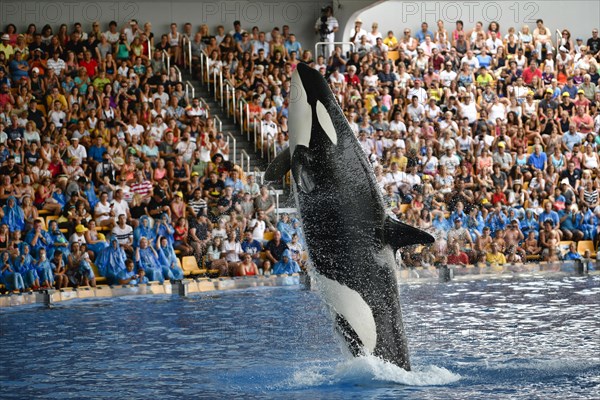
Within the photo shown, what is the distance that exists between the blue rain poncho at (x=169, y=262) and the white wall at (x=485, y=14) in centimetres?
1112

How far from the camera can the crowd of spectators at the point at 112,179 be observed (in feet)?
62.0

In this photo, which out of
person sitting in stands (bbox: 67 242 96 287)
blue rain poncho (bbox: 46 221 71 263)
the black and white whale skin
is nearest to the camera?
the black and white whale skin

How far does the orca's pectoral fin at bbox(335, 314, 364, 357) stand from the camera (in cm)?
984

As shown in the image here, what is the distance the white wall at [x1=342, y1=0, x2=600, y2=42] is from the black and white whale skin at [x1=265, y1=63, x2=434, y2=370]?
19.4 meters

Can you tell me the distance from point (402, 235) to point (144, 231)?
10.9 meters

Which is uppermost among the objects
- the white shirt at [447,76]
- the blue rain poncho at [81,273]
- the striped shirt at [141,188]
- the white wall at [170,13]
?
the white wall at [170,13]

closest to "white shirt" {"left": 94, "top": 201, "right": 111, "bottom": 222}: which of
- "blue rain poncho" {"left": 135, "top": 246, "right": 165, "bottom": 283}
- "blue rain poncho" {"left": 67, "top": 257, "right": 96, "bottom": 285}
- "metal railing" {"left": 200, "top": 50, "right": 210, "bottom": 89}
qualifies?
"blue rain poncho" {"left": 135, "top": 246, "right": 165, "bottom": 283}

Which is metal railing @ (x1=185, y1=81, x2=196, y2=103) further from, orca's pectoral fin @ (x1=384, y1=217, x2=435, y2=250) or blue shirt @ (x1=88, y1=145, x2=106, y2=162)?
orca's pectoral fin @ (x1=384, y1=217, x2=435, y2=250)

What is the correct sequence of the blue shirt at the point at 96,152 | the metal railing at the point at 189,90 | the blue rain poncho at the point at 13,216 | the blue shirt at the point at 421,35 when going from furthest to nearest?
the blue shirt at the point at 421,35
the metal railing at the point at 189,90
the blue shirt at the point at 96,152
the blue rain poncho at the point at 13,216

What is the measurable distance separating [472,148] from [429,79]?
10.7ft

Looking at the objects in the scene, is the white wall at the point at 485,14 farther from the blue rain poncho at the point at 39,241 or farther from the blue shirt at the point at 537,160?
the blue rain poncho at the point at 39,241

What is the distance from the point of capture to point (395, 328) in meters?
9.80

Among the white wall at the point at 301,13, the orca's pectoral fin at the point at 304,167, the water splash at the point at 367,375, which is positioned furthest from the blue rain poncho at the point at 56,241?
the orca's pectoral fin at the point at 304,167

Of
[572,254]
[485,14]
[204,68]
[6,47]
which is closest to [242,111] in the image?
[204,68]
